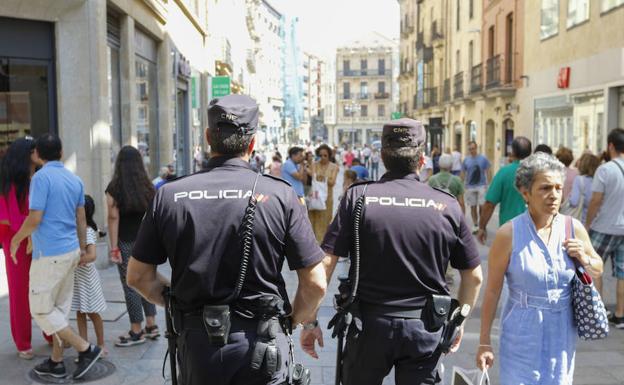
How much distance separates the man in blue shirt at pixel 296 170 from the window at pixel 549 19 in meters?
10.2

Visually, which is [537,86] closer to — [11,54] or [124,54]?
[124,54]

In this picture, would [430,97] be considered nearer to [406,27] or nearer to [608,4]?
[406,27]

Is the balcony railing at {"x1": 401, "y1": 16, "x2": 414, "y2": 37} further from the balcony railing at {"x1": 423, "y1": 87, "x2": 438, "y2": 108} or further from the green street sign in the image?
the green street sign

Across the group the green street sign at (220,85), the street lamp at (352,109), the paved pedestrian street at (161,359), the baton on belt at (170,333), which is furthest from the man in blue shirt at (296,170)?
the street lamp at (352,109)

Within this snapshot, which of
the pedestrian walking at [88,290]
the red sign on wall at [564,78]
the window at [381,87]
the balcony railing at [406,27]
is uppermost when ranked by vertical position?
the balcony railing at [406,27]

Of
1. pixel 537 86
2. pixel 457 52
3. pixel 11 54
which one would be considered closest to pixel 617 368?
pixel 11 54

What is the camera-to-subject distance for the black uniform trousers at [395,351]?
328cm

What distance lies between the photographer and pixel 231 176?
2979 mm

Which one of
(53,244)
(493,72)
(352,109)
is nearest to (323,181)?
(53,244)

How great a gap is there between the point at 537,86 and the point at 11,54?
15.6m

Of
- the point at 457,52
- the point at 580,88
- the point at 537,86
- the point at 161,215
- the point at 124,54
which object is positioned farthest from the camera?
the point at 457,52

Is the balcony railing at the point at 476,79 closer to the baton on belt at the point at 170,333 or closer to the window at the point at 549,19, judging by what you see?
the window at the point at 549,19

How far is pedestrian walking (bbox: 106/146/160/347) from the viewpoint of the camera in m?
5.89

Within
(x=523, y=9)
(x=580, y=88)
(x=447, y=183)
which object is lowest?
(x=447, y=183)
